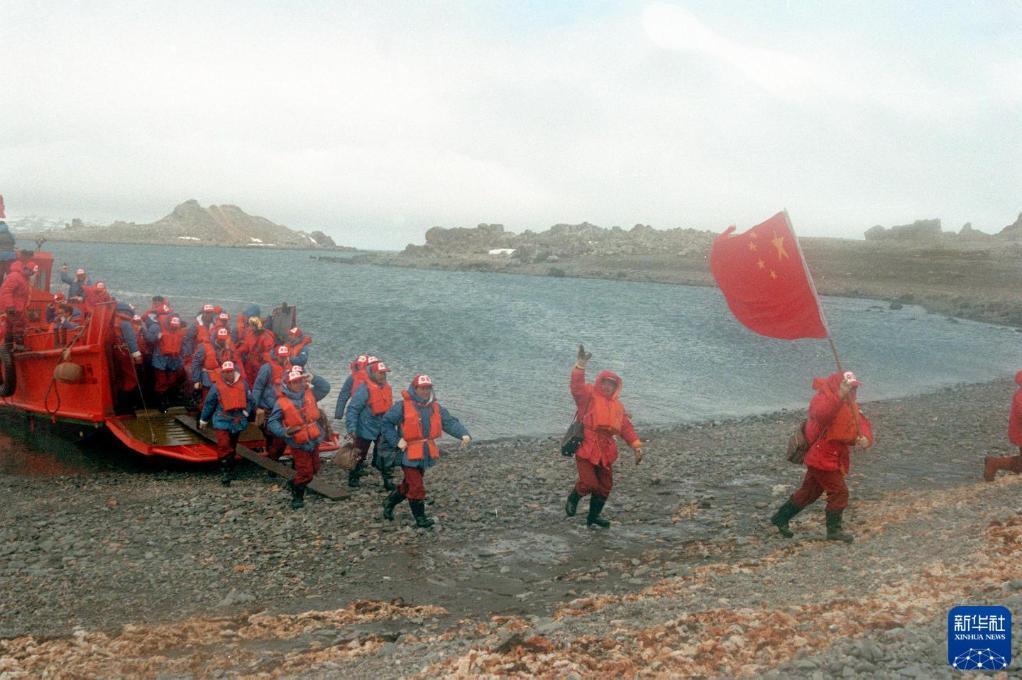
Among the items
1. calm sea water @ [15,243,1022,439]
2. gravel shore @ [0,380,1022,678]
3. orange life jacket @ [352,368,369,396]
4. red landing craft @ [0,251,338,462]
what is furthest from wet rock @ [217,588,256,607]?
calm sea water @ [15,243,1022,439]

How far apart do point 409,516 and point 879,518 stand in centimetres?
559

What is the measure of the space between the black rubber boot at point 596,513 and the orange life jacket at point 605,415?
1071mm

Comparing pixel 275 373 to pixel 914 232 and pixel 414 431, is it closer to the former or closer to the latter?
pixel 414 431

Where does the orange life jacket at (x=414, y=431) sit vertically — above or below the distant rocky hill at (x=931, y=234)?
below

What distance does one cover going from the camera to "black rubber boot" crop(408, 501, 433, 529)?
9495 millimetres

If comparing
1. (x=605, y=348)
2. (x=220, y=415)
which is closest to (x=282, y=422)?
(x=220, y=415)

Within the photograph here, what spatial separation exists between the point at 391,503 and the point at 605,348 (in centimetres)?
3042

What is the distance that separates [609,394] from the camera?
8.72m

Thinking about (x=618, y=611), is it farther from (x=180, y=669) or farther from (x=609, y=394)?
(x=180, y=669)

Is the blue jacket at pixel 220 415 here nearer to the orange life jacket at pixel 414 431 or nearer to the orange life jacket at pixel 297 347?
the orange life jacket at pixel 297 347

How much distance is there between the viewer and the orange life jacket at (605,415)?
867 cm

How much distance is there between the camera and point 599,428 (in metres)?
8.69

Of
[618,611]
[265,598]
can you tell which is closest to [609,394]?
[618,611]

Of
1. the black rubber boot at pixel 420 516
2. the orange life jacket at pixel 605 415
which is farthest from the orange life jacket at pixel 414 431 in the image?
the orange life jacket at pixel 605 415
